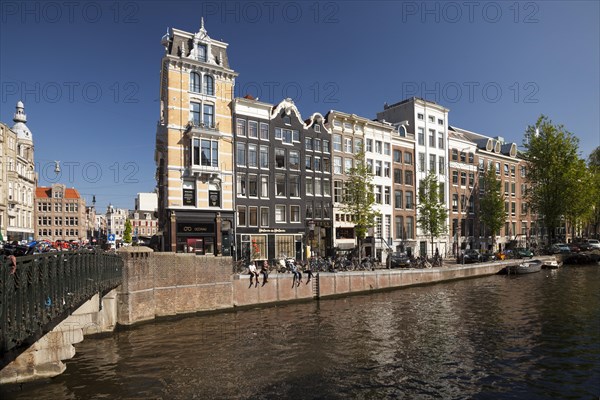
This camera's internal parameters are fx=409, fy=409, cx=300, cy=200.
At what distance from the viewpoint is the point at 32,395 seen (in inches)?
571

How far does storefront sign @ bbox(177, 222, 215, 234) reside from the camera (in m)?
40.8

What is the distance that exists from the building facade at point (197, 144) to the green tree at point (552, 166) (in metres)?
53.8

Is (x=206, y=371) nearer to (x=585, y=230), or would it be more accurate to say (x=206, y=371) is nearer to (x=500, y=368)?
(x=500, y=368)

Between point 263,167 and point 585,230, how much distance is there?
9579 centimetres

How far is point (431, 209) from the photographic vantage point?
57.7 meters

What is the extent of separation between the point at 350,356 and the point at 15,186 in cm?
7181

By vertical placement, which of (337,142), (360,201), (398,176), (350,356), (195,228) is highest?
(337,142)

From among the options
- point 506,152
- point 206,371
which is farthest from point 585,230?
point 206,371

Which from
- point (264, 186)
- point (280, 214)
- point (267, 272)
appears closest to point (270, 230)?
point (280, 214)

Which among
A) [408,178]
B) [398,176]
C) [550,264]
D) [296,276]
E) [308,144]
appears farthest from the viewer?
[408,178]

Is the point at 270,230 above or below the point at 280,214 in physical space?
below

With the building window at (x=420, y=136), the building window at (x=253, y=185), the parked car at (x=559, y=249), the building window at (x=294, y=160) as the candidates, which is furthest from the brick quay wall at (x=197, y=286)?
the parked car at (x=559, y=249)

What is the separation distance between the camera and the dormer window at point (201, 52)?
141 ft

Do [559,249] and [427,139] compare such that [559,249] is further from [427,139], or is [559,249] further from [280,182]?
[280,182]
